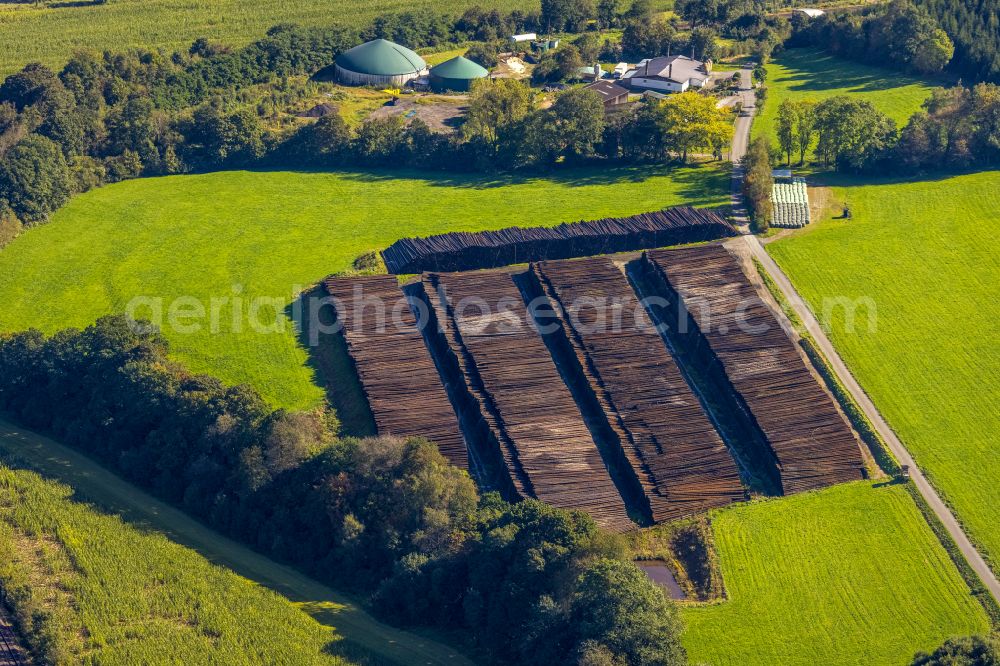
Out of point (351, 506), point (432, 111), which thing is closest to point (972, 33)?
point (432, 111)

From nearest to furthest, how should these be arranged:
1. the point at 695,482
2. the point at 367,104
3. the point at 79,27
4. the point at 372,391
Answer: the point at 695,482
the point at 372,391
the point at 367,104
the point at 79,27

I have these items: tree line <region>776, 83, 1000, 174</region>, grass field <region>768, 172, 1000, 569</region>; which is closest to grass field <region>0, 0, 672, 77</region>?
tree line <region>776, 83, 1000, 174</region>

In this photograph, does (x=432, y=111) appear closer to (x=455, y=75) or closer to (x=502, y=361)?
(x=455, y=75)

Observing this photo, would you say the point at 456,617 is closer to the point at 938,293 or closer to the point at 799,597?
the point at 799,597

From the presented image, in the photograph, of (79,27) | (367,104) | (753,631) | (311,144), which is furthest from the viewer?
(79,27)

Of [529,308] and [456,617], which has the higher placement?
[529,308]

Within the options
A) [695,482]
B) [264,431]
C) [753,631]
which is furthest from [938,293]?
[264,431]
